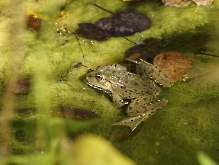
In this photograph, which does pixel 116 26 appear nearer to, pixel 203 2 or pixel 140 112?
pixel 203 2

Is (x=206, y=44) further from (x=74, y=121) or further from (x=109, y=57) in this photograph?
(x=74, y=121)

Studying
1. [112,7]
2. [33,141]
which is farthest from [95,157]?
[112,7]

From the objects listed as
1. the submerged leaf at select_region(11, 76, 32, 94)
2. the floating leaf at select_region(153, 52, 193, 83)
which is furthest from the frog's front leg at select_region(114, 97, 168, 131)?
the submerged leaf at select_region(11, 76, 32, 94)

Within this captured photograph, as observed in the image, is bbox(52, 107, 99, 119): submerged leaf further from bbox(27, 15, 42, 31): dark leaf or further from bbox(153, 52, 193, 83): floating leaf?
bbox(27, 15, 42, 31): dark leaf

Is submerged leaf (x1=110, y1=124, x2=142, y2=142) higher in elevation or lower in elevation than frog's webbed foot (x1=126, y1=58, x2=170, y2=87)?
lower

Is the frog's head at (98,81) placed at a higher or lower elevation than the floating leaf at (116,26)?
lower

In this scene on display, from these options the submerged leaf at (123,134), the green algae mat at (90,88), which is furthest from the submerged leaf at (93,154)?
the submerged leaf at (123,134)

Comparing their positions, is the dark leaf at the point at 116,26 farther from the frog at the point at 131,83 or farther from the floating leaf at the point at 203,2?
the floating leaf at the point at 203,2
